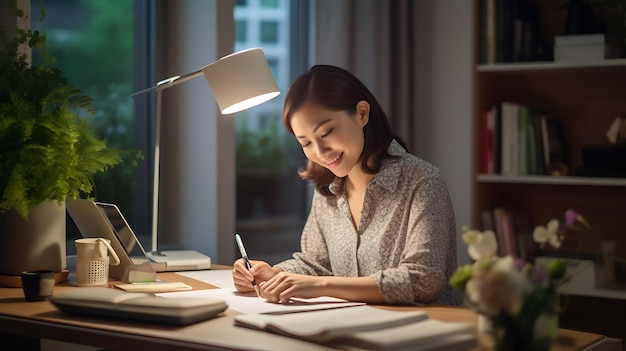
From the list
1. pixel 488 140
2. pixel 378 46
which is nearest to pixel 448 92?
pixel 378 46

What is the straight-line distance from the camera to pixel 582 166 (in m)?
3.11

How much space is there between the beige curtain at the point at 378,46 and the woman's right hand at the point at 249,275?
159 cm

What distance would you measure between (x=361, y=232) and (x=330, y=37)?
A: 1434 millimetres

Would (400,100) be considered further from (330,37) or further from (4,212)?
(4,212)

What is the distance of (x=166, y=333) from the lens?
1.47m

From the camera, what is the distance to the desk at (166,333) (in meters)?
1.40

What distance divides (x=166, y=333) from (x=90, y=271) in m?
0.61

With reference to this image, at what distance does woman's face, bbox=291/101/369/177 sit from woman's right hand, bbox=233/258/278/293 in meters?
0.31

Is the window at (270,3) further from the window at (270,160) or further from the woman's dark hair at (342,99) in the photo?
the woman's dark hair at (342,99)

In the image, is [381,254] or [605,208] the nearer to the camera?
[381,254]

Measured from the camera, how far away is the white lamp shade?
208cm

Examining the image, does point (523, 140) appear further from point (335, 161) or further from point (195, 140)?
point (335, 161)

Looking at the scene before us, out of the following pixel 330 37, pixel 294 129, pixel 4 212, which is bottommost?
pixel 4 212

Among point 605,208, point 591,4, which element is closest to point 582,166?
point 605,208
